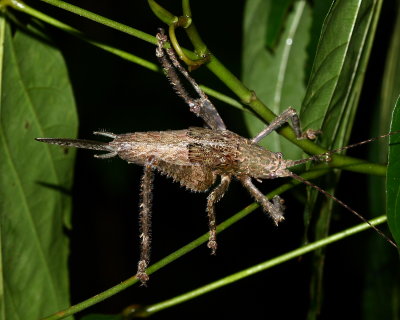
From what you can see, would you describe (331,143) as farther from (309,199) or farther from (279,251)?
(279,251)

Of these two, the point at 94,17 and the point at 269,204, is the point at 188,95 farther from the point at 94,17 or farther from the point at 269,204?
the point at 94,17

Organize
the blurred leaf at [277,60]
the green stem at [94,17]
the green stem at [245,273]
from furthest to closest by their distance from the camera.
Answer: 1. the blurred leaf at [277,60]
2. the green stem at [245,273]
3. the green stem at [94,17]

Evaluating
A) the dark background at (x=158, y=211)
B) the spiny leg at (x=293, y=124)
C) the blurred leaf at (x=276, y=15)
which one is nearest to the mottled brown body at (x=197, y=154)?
the spiny leg at (x=293, y=124)

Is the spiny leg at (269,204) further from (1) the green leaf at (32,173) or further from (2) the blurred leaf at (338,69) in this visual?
(1) the green leaf at (32,173)

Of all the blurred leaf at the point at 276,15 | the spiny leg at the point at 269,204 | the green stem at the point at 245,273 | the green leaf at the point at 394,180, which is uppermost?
the blurred leaf at the point at 276,15

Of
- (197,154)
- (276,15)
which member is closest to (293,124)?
(197,154)

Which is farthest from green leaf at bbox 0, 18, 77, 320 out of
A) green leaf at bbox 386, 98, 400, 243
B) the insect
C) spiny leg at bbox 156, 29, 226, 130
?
green leaf at bbox 386, 98, 400, 243
